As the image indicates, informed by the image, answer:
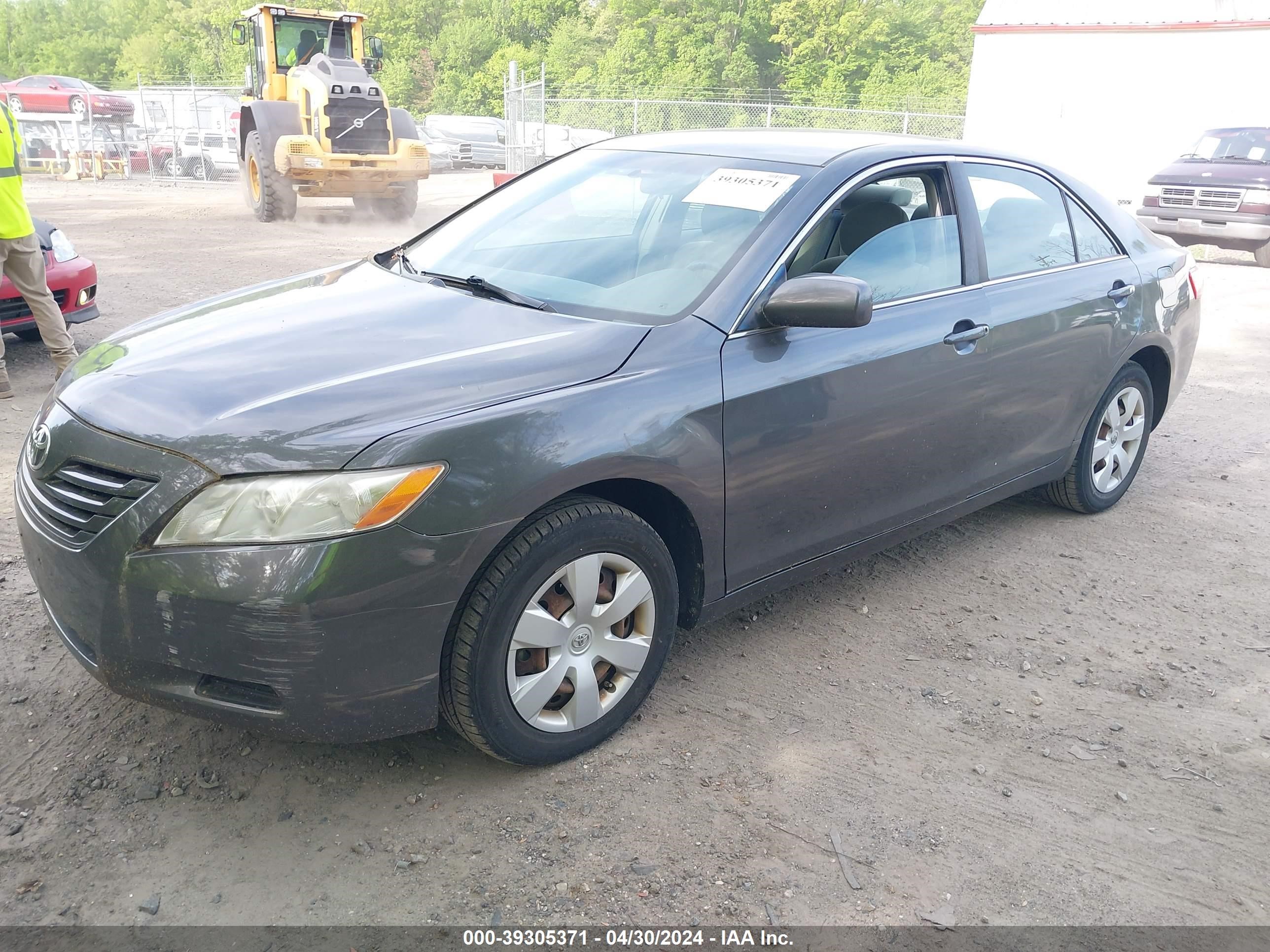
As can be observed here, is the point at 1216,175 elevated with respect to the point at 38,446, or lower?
elevated

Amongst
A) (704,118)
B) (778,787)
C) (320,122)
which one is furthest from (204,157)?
(778,787)

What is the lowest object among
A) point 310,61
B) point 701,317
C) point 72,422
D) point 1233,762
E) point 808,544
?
point 1233,762

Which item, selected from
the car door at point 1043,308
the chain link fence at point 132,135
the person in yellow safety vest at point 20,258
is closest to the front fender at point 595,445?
the car door at point 1043,308

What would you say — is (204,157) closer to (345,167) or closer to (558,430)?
(345,167)

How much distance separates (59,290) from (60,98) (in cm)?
3108

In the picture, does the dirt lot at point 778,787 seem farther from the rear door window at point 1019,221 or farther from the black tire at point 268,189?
the black tire at point 268,189

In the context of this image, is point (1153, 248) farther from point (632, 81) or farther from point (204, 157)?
point (632, 81)

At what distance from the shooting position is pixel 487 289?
11.4 ft

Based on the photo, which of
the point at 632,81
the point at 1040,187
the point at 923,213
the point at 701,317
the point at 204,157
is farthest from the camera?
the point at 632,81

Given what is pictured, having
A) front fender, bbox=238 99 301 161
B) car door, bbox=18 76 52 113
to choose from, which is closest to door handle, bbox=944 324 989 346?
front fender, bbox=238 99 301 161

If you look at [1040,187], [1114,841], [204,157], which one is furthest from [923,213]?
[204,157]

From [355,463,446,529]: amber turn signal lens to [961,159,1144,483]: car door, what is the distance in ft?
7.47

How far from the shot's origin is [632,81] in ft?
144

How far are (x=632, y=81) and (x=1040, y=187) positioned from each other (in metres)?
42.1
